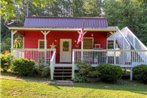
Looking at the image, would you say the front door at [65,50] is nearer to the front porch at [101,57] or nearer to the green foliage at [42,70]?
the front porch at [101,57]

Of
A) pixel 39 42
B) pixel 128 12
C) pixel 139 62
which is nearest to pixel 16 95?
pixel 139 62

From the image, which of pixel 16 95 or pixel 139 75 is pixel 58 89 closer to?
pixel 16 95

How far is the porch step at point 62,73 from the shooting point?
17.7 metres

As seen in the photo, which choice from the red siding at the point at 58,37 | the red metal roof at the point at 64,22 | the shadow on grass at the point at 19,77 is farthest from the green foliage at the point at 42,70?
the red metal roof at the point at 64,22

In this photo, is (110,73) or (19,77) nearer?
(110,73)

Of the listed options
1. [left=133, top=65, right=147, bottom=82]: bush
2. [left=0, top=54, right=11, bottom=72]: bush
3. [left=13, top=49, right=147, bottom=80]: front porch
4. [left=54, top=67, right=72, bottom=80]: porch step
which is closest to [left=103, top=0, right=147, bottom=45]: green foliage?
[left=13, top=49, right=147, bottom=80]: front porch

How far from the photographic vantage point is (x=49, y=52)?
65.2ft

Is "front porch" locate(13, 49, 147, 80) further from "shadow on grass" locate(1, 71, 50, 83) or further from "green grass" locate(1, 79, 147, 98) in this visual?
"green grass" locate(1, 79, 147, 98)

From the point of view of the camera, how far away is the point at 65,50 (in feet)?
72.2

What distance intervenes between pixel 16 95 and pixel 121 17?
2986cm

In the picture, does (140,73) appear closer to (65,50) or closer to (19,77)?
(65,50)

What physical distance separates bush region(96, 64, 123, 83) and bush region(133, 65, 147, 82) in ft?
4.20

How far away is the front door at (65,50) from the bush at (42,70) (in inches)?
162

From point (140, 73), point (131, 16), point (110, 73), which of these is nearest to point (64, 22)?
point (110, 73)
